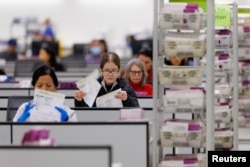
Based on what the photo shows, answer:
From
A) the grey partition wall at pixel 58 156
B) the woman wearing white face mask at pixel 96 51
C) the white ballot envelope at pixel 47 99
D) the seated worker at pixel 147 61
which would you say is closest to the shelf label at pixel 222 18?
the white ballot envelope at pixel 47 99

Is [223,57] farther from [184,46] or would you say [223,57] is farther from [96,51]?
[96,51]

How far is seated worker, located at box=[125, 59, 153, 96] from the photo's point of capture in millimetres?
9414

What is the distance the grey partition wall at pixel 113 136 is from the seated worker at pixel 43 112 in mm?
462

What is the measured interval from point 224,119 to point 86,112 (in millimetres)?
1514

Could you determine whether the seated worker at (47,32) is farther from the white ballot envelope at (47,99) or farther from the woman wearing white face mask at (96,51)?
the white ballot envelope at (47,99)

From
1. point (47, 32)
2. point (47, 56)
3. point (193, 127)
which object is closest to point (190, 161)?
point (193, 127)

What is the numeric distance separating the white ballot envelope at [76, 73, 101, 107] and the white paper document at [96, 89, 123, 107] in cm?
17

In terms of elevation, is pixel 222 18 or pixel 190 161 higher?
pixel 222 18

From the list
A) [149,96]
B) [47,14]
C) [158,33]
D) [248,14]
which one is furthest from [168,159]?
[47,14]

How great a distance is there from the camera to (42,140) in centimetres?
488

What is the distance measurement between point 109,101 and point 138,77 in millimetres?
1814

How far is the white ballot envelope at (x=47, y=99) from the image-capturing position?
659cm

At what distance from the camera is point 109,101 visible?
7.68 metres

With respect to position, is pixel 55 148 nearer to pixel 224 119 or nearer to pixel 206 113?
pixel 206 113
